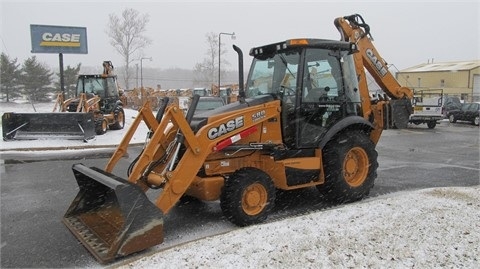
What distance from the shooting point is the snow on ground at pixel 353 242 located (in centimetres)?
390

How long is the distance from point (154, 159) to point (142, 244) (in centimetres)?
129

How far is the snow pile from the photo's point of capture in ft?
12.8

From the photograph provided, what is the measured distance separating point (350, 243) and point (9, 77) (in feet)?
178

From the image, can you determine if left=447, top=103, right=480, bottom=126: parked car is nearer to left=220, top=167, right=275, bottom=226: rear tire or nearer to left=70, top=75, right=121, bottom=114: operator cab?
left=70, top=75, right=121, bottom=114: operator cab

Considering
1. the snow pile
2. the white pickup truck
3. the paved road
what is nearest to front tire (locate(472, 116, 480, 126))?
the white pickup truck

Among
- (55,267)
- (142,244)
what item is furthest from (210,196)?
(55,267)

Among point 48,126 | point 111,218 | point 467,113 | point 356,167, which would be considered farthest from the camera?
point 467,113

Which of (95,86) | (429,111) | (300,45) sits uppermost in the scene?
(300,45)

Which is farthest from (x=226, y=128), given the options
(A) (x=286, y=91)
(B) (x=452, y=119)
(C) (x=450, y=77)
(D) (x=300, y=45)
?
(C) (x=450, y=77)

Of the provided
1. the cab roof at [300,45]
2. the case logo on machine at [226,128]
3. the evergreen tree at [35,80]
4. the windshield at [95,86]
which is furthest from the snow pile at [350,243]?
the evergreen tree at [35,80]

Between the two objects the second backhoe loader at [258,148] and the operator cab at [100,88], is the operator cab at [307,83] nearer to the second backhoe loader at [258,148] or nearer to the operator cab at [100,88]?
the second backhoe loader at [258,148]

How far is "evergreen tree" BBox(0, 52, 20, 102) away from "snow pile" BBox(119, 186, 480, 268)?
5258 cm

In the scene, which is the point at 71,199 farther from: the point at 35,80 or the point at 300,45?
the point at 35,80

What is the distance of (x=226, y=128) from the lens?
17.4 feet
